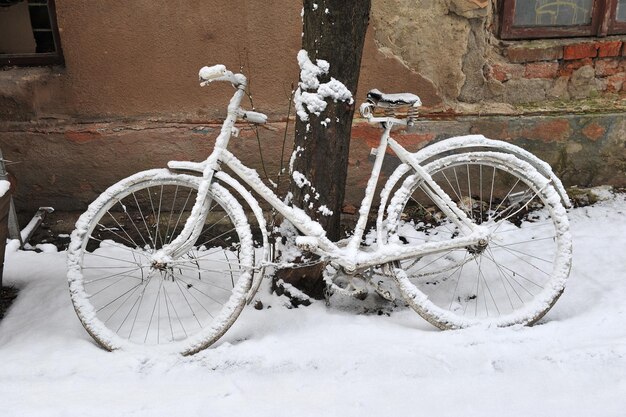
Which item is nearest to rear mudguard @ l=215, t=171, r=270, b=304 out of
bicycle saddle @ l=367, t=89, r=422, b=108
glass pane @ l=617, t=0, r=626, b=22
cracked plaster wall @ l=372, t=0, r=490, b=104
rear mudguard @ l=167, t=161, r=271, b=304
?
rear mudguard @ l=167, t=161, r=271, b=304

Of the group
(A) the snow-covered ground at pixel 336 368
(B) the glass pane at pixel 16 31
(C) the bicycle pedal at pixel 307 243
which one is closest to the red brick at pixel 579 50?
(A) the snow-covered ground at pixel 336 368

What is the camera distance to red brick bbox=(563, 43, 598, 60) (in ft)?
12.1

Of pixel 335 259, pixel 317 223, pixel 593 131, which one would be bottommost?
pixel 335 259

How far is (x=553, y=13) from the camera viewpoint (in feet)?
12.3

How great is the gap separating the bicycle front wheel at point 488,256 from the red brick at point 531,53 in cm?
75

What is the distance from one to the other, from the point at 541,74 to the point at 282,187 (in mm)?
1875

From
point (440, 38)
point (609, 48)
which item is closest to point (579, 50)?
point (609, 48)

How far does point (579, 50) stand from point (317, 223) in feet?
7.54

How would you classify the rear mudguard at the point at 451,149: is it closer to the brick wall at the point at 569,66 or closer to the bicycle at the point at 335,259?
the bicycle at the point at 335,259

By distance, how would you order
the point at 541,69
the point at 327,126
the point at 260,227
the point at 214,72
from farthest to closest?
the point at 541,69 < the point at 327,126 < the point at 260,227 < the point at 214,72

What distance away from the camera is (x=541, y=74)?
3713mm

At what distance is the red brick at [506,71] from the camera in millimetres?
3678

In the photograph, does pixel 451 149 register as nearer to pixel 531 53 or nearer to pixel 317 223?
pixel 317 223

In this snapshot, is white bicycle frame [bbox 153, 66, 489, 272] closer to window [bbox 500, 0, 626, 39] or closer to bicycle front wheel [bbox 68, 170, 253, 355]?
bicycle front wheel [bbox 68, 170, 253, 355]
